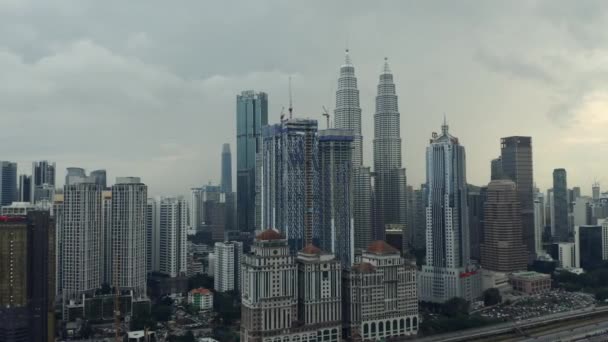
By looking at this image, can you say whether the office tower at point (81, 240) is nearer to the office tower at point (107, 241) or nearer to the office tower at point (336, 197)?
the office tower at point (107, 241)

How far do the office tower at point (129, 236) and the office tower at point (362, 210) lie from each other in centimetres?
1485

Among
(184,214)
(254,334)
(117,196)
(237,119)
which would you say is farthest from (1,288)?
(237,119)

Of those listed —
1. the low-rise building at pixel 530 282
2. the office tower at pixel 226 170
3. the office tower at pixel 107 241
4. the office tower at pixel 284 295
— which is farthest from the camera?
the office tower at pixel 226 170

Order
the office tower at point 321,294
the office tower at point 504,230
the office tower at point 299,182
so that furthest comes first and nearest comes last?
the office tower at point 504,230, the office tower at point 299,182, the office tower at point 321,294

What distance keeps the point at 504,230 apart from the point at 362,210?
10024 millimetres

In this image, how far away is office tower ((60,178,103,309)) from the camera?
2962cm

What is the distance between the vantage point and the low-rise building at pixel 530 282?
34.5m

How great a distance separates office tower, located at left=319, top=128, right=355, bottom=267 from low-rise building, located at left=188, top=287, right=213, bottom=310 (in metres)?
6.72

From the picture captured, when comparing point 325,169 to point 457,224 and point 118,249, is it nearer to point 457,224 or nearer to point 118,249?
point 457,224

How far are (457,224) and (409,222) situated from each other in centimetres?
2006

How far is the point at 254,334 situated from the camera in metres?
21.5

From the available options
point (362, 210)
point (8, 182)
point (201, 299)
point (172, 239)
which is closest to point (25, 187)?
point (8, 182)

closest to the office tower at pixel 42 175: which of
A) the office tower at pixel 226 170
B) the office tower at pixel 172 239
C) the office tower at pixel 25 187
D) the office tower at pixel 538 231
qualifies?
the office tower at pixel 25 187

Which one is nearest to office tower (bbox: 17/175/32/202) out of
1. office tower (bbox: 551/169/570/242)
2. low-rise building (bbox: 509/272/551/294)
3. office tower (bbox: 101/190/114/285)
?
office tower (bbox: 101/190/114/285)
